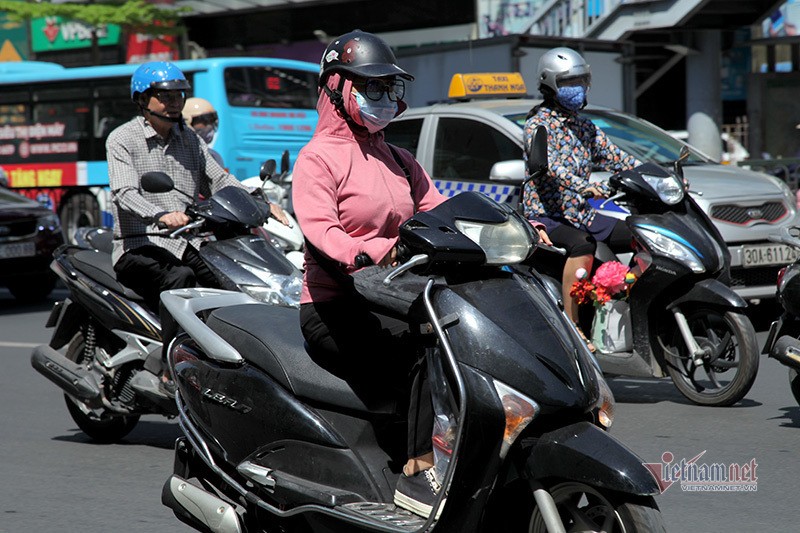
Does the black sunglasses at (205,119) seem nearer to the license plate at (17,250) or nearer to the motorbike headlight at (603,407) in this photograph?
the license plate at (17,250)

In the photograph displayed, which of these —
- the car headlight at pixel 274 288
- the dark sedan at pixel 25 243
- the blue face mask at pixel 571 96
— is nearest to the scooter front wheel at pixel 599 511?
the car headlight at pixel 274 288

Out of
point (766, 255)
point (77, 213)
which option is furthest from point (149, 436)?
point (77, 213)

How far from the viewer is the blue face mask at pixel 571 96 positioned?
7.14 m

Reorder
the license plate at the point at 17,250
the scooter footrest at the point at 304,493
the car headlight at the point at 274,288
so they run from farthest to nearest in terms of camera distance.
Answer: the license plate at the point at 17,250 < the car headlight at the point at 274,288 < the scooter footrest at the point at 304,493

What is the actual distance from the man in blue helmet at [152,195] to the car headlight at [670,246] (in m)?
2.11

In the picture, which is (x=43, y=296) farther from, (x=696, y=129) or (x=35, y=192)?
(x=696, y=129)

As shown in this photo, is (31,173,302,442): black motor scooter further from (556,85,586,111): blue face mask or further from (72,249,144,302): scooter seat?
(556,85,586,111): blue face mask

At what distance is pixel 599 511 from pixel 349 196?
132cm

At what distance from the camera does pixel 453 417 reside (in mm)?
3469

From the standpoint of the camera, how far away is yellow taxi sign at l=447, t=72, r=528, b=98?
34.0 ft

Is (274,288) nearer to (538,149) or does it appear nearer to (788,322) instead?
(538,149)

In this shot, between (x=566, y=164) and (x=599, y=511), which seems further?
(x=566, y=164)

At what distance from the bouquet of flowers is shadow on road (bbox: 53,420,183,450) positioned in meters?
2.48

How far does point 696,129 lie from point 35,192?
37.6ft
